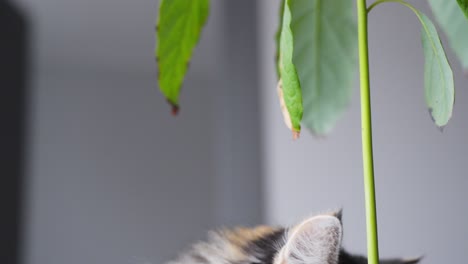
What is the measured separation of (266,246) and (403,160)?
1.66 ft

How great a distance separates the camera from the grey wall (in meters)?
0.87

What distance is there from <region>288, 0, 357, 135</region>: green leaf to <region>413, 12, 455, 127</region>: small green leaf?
0.45ft

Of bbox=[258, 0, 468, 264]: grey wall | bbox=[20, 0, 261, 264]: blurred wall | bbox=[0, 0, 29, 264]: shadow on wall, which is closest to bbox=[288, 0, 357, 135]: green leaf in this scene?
bbox=[258, 0, 468, 264]: grey wall

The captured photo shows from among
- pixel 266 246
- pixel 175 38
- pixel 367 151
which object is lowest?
pixel 266 246

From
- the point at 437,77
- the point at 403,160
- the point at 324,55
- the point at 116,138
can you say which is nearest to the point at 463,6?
the point at 437,77

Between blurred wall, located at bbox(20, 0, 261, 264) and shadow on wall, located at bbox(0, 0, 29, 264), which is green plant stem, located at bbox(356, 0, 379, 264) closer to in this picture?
blurred wall, located at bbox(20, 0, 261, 264)

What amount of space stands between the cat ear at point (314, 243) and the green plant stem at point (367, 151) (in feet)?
0.27

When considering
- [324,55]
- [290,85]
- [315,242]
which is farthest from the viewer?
[324,55]

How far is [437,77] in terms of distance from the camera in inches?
16.2

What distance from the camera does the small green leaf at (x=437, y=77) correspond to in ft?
1.29

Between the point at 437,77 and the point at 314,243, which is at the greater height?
the point at 437,77

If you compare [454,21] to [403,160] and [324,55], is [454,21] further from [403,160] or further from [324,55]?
[403,160]

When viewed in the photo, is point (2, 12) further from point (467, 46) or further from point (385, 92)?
point (467, 46)

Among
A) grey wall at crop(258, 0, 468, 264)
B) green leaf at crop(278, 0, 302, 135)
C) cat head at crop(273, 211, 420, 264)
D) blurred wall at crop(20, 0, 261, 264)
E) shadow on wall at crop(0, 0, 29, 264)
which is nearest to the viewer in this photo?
green leaf at crop(278, 0, 302, 135)
